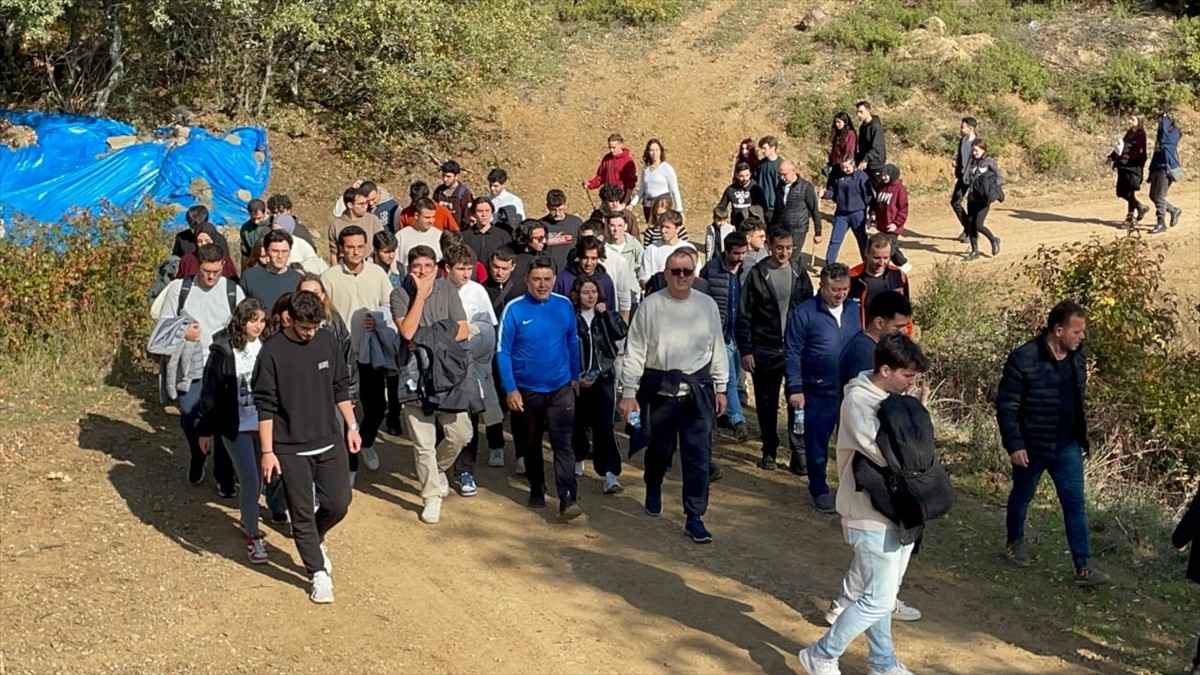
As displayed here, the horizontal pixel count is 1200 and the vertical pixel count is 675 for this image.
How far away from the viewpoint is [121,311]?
35.8ft

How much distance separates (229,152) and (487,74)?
4463 millimetres

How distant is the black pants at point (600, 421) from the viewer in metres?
8.69

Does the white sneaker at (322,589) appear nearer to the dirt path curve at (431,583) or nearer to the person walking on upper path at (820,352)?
the dirt path curve at (431,583)

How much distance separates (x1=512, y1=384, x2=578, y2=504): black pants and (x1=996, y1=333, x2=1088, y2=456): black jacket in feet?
8.42

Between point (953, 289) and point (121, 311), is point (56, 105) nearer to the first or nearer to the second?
point (121, 311)

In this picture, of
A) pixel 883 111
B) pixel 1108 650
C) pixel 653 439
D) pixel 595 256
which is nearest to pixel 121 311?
pixel 595 256

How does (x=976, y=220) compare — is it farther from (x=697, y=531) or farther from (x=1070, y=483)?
(x=697, y=531)

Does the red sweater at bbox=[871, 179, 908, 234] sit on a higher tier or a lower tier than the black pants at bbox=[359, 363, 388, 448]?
higher

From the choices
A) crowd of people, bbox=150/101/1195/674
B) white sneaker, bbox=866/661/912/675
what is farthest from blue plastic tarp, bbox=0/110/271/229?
white sneaker, bbox=866/661/912/675

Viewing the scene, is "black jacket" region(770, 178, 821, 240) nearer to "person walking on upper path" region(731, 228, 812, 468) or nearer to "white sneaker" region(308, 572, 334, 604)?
"person walking on upper path" region(731, 228, 812, 468)

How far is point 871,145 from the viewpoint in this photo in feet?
51.1

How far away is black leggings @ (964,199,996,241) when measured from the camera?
15812 mm

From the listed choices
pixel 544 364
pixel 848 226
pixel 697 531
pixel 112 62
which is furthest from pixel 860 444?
pixel 112 62

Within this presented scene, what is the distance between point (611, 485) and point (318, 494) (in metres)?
2.41
